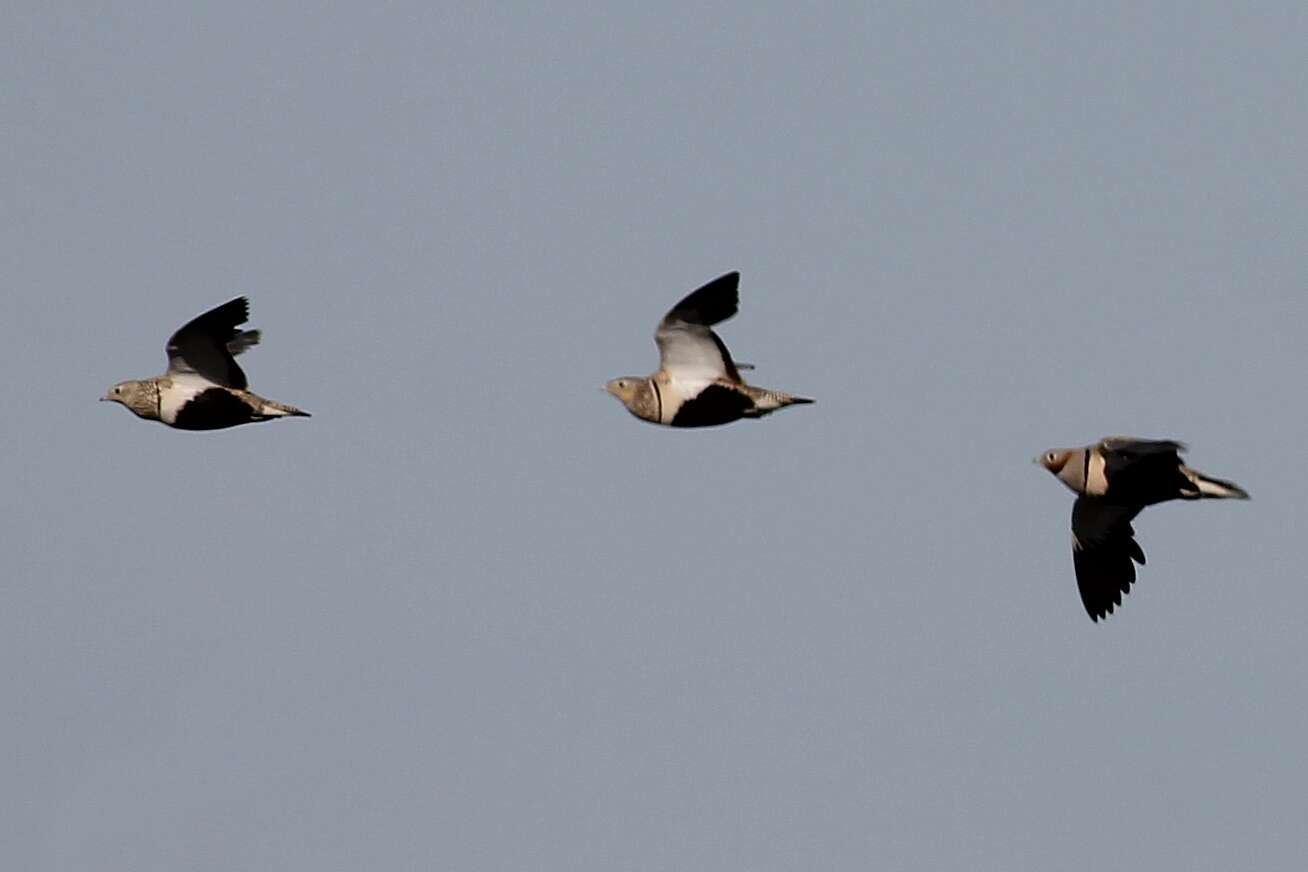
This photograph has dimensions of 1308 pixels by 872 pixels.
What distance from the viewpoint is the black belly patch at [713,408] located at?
130 feet

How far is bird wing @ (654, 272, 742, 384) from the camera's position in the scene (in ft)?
128

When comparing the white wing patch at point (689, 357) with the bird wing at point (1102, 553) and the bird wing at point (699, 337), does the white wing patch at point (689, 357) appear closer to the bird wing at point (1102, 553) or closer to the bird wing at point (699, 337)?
the bird wing at point (699, 337)

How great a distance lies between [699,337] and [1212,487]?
706cm

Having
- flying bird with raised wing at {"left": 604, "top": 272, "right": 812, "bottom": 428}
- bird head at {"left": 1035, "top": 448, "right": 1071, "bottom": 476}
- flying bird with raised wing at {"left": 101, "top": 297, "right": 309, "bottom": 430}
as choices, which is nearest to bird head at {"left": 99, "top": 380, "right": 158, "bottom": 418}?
flying bird with raised wing at {"left": 101, "top": 297, "right": 309, "bottom": 430}

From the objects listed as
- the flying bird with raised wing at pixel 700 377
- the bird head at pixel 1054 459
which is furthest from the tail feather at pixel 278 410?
the bird head at pixel 1054 459

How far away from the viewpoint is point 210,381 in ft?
136

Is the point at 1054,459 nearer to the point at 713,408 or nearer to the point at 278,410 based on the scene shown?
the point at 713,408

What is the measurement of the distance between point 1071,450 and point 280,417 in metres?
10.8

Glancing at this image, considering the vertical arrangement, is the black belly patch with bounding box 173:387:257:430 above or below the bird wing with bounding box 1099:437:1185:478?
above

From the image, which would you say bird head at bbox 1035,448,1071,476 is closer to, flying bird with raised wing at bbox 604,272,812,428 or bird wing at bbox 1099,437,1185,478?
bird wing at bbox 1099,437,1185,478

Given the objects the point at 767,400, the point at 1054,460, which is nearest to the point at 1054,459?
the point at 1054,460

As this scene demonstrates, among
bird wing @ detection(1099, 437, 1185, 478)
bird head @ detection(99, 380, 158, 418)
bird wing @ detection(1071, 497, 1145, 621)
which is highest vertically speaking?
bird head @ detection(99, 380, 158, 418)

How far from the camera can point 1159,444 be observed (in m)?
38.6

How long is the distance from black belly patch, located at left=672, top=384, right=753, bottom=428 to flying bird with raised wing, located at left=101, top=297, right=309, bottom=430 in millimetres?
5186
